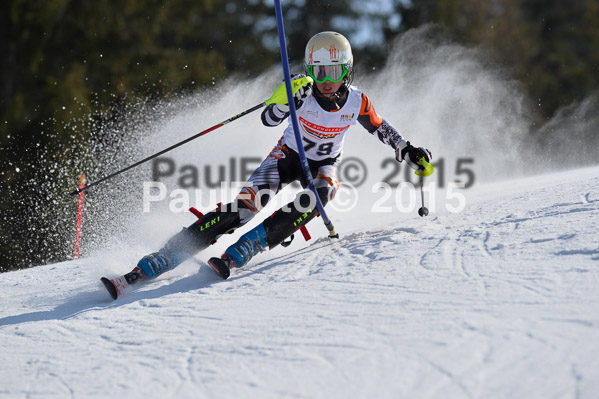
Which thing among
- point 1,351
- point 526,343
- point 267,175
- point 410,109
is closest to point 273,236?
point 267,175

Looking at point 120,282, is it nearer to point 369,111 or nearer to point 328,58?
point 328,58

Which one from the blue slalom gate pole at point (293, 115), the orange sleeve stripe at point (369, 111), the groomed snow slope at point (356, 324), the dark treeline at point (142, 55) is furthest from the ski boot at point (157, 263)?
the dark treeline at point (142, 55)

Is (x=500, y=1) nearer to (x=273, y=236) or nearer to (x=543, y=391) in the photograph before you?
(x=273, y=236)

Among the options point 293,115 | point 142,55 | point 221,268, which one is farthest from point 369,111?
point 142,55

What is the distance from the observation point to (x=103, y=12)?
15867 mm

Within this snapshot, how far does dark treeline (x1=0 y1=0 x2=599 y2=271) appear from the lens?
45.0ft

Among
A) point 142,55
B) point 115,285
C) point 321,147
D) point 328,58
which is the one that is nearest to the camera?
point 115,285

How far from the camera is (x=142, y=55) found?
52.3ft

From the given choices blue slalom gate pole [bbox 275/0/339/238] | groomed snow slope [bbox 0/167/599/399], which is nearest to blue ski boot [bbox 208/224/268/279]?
groomed snow slope [bbox 0/167/599/399]

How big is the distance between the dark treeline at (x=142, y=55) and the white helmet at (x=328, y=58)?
9791 mm

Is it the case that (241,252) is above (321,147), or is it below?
below

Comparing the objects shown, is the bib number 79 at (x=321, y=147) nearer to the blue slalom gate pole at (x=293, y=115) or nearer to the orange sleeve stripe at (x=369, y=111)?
the blue slalom gate pole at (x=293, y=115)

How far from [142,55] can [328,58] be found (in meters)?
Result: 12.5

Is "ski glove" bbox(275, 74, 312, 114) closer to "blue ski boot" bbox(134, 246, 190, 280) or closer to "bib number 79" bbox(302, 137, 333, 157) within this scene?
"bib number 79" bbox(302, 137, 333, 157)
